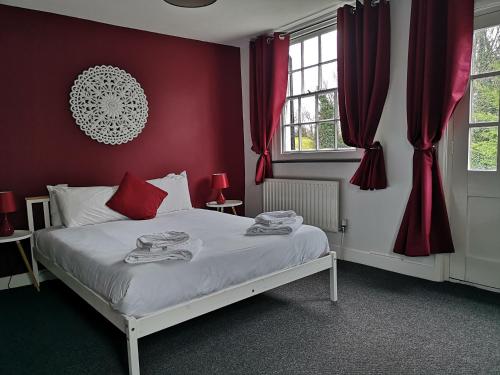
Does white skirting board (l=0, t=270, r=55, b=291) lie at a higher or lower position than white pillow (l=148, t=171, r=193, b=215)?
lower

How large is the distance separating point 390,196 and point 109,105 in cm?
290

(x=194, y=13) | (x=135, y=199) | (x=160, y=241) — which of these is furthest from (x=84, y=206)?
(x=194, y=13)

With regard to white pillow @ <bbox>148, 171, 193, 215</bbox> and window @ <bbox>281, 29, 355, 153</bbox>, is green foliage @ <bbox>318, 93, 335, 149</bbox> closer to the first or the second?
window @ <bbox>281, 29, 355, 153</bbox>

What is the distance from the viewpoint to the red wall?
3373 mm

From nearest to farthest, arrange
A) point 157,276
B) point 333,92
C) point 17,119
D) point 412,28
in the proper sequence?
point 157,276, point 412,28, point 17,119, point 333,92

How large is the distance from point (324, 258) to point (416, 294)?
2.62 feet

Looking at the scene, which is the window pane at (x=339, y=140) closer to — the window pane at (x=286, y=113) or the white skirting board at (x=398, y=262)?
the window pane at (x=286, y=113)

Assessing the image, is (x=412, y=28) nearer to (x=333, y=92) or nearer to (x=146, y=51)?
(x=333, y=92)

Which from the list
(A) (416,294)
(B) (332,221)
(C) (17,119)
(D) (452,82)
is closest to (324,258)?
(A) (416,294)

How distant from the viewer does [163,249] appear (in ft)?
6.97

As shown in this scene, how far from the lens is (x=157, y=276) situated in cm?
192

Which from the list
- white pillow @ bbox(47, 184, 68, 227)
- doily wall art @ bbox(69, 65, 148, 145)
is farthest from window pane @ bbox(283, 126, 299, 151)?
white pillow @ bbox(47, 184, 68, 227)

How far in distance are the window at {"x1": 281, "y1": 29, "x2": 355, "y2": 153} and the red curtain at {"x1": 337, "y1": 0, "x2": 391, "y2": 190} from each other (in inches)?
11.7

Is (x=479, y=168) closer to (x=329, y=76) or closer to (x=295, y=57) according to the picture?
(x=329, y=76)
